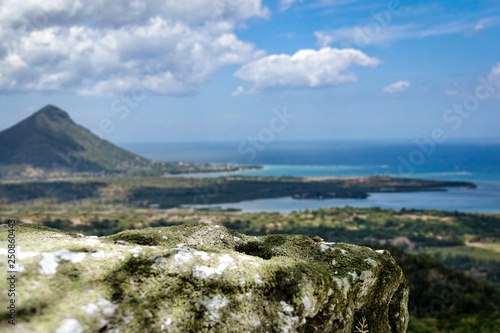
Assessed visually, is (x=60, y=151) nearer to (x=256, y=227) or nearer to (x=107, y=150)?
(x=107, y=150)

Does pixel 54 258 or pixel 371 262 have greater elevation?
Result: pixel 54 258

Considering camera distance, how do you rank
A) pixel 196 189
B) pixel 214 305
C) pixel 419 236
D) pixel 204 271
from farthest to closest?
pixel 196 189
pixel 419 236
pixel 204 271
pixel 214 305

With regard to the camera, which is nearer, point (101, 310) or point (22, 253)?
point (101, 310)

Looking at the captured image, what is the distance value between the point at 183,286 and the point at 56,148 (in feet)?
607

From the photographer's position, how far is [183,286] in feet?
12.2

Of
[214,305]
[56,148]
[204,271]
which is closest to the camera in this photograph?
[214,305]

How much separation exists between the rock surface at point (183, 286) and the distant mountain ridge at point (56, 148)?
169474 mm

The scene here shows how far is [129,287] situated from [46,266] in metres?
0.67

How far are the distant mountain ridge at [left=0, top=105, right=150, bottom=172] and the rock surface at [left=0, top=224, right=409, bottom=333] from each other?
169m

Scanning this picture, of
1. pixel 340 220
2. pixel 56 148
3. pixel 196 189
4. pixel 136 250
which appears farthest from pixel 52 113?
pixel 136 250

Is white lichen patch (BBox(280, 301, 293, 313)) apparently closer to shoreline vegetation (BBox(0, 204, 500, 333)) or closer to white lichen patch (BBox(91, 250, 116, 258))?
white lichen patch (BBox(91, 250, 116, 258))

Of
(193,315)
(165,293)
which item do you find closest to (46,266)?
(165,293)

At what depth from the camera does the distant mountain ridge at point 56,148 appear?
163500mm

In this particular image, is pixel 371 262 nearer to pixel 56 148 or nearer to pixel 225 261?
pixel 225 261
